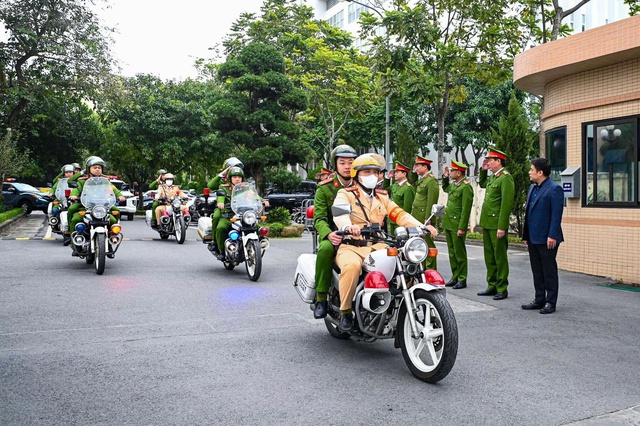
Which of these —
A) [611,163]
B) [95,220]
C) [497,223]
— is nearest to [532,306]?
[497,223]

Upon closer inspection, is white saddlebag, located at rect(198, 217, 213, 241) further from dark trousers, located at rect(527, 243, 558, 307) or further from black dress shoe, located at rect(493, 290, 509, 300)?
dark trousers, located at rect(527, 243, 558, 307)

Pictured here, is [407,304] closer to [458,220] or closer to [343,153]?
[343,153]

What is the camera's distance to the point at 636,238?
10.1 meters

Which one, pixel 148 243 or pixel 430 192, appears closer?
pixel 430 192

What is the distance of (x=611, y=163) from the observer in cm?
1059

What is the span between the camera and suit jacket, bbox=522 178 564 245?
7.75 m

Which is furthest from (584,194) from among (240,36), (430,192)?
(240,36)

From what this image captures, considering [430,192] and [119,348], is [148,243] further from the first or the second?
[119,348]

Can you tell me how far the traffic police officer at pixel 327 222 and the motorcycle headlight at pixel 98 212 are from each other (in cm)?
578

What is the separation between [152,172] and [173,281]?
27159 mm

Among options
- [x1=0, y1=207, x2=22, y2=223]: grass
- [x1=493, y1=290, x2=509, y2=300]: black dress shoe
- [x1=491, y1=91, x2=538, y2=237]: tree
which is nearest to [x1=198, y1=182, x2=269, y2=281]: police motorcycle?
[x1=493, y1=290, x2=509, y2=300]: black dress shoe

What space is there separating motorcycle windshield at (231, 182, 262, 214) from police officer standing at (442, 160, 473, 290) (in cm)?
309

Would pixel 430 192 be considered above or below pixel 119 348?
above

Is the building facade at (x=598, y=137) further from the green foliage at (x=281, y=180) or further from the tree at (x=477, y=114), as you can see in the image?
the green foliage at (x=281, y=180)
